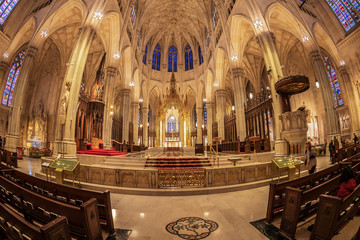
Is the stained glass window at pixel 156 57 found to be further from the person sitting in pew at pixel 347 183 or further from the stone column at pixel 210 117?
the person sitting in pew at pixel 347 183

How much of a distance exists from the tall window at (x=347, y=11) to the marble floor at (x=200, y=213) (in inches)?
672

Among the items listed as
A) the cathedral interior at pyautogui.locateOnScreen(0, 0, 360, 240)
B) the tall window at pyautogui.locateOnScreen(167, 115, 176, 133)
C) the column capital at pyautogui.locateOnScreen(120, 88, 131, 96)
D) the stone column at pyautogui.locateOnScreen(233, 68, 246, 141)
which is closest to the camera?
the cathedral interior at pyautogui.locateOnScreen(0, 0, 360, 240)

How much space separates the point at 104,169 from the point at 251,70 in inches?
924

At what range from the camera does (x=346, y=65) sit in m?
13.8

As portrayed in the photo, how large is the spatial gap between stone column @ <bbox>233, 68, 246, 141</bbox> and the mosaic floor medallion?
1211 cm

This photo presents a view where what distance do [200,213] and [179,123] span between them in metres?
26.5

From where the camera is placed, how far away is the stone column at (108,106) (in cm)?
1306

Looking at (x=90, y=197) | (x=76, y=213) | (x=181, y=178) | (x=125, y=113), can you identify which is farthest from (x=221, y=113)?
(x=76, y=213)

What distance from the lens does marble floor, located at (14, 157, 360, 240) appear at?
2316 mm

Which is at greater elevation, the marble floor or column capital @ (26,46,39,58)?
column capital @ (26,46,39,58)

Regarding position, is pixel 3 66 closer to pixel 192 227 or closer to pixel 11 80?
pixel 11 80

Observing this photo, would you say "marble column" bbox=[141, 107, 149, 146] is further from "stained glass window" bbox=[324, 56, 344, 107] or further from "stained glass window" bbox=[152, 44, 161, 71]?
"stained glass window" bbox=[324, 56, 344, 107]

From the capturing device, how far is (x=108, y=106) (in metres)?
13.6

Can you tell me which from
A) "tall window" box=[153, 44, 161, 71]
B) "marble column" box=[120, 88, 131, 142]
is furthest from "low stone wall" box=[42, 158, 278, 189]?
"tall window" box=[153, 44, 161, 71]
